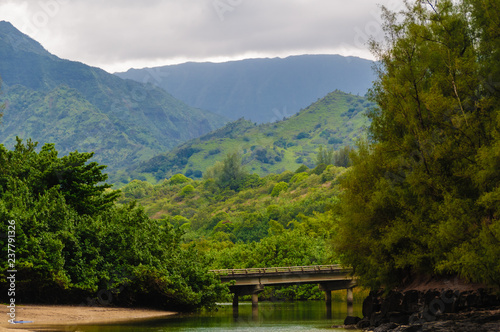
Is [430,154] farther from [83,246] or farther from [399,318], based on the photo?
[83,246]

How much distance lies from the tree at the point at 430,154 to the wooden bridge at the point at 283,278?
31578 mm

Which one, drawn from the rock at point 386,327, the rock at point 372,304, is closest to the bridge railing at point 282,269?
the rock at point 372,304

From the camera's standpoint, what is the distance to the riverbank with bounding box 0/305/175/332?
41.2 m

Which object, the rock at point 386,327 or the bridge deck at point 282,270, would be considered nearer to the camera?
the rock at point 386,327

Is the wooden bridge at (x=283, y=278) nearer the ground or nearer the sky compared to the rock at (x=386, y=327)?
nearer the sky

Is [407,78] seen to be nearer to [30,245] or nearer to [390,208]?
[390,208]

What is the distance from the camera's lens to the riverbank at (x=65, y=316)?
41.2 m

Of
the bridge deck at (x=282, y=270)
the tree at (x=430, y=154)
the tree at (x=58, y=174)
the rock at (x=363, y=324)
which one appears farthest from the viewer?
the bridge deck at (x=282, y=270)

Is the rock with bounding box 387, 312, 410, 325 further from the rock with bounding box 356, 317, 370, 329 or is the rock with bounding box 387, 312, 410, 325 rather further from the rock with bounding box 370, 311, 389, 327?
the rock with bounding box 356, 317, 370, 329

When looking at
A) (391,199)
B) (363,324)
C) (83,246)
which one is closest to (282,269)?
(83,246)

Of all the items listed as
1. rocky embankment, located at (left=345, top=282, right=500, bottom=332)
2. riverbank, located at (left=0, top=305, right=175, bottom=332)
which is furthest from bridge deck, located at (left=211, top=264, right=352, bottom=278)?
rocky embankment, located at (left=345, top=282, right=500, bottom=332)

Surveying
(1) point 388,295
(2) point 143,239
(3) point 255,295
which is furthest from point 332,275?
(1) point 388,295

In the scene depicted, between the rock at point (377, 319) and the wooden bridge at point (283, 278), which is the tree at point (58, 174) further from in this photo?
the rock at point (377, 319)

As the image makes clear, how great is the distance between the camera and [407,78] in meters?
42.5
